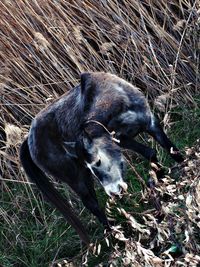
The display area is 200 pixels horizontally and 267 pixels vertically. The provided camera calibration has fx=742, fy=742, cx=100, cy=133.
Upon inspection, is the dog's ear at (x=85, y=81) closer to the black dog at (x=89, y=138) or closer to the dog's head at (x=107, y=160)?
the black dog at (x=89, y=138)

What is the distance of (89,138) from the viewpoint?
3.18 meters

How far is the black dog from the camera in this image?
3148 millimetres

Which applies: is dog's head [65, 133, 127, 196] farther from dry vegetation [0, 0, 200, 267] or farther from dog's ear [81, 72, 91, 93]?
dry vegetation [0, 0, 200, 267]

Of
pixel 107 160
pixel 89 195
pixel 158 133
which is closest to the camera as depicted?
pixel 107 160

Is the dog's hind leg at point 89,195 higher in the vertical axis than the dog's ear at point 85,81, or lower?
lower

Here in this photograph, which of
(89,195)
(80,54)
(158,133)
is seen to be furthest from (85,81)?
(80,54)

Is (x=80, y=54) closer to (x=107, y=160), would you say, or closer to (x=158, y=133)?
(x=158, y=133)

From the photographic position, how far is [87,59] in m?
4.76

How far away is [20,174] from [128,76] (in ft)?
3.10

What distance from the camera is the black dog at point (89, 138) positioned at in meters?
3.15

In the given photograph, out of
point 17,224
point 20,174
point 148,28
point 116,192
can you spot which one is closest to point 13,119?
point 20,174

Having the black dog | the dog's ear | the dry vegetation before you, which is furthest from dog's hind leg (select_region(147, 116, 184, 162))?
the dry vegetation

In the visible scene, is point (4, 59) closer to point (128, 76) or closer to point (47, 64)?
point (47, 64)

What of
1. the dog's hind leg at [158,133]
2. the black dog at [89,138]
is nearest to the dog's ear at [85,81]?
the black dog at [89,138]
